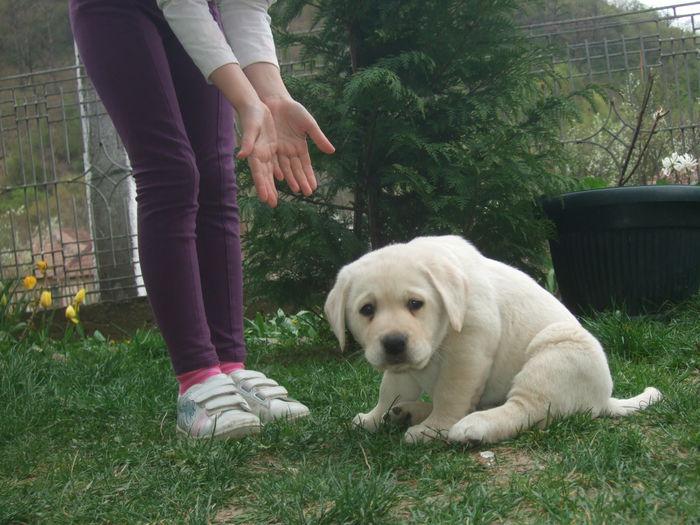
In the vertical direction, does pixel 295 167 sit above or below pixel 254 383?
above

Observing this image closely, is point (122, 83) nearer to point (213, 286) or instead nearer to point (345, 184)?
point (213, 286)

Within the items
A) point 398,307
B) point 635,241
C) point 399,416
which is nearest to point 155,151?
point 398,307

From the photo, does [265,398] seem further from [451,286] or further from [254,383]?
[451,286]

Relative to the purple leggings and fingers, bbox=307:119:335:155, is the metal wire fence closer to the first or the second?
the purple leggings

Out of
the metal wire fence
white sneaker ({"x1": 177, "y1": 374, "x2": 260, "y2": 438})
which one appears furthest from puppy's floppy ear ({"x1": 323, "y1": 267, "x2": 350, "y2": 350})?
the metal wire fence

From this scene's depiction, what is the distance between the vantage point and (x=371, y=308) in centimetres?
260

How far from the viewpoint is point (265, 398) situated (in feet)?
10.2

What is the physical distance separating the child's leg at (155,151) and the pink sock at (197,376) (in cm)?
2

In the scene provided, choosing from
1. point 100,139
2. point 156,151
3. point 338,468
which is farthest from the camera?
point 100,139

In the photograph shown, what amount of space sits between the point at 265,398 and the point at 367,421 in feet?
1.67

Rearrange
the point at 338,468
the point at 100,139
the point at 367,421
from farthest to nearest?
1. the point at 100,139
2. the point at 367,421
3. the point at 338,468

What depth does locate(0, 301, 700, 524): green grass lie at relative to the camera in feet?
6.33

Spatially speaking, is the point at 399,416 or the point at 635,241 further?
the point at 635,241

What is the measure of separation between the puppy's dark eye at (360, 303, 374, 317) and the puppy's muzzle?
170 millimetres
